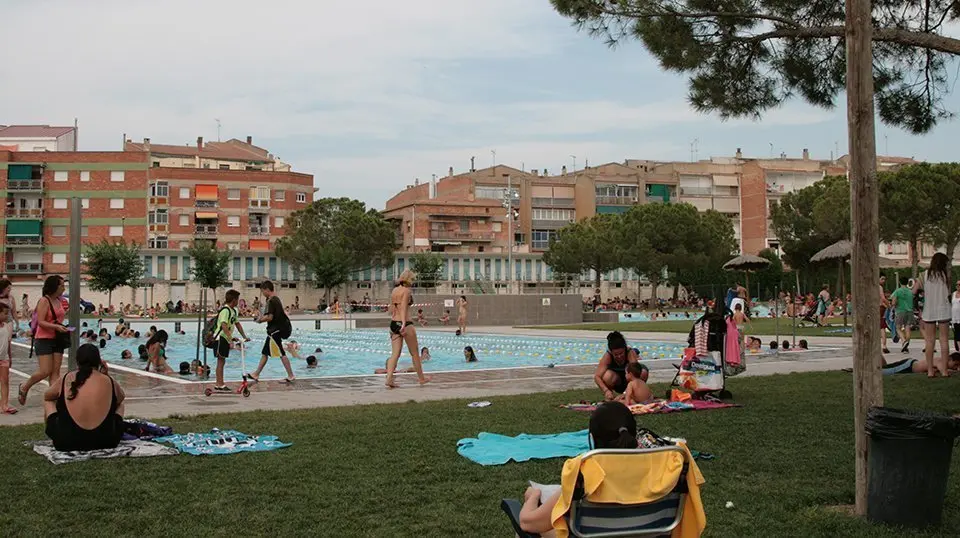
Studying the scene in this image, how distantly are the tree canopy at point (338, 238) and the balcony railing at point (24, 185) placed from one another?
19977mm

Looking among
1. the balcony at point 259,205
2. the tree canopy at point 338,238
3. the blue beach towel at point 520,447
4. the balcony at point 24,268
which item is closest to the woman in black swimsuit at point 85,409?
the blue beach towel at point 520,447

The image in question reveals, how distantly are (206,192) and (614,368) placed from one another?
75.0 m

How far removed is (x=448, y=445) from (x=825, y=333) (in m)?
22.5

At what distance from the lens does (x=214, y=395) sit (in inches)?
498

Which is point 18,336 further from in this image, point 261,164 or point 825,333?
point 261,164

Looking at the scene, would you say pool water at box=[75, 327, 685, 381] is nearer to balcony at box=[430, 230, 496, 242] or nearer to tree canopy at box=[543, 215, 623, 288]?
tree canopy at box=[543, 215, 623, 288]

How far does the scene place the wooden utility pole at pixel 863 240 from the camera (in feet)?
18.3

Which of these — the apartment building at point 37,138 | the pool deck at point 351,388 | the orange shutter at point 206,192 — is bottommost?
the pool deck at point 351,388

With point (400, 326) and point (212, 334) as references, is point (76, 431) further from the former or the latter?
point (212, 334)

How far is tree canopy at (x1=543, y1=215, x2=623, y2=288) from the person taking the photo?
72.8m

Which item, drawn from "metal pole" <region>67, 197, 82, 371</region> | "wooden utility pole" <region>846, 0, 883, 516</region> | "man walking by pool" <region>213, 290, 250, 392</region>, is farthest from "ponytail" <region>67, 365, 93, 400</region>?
"man walking by pool" <region>213, 290, 250, 392</region>

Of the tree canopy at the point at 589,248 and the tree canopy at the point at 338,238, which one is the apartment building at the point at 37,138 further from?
the tree canopy at the point at 589,248

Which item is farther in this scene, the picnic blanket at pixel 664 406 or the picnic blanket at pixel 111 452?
the picnic blanket at pixel 664 406

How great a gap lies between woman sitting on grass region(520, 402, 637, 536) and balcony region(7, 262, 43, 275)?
261ft
